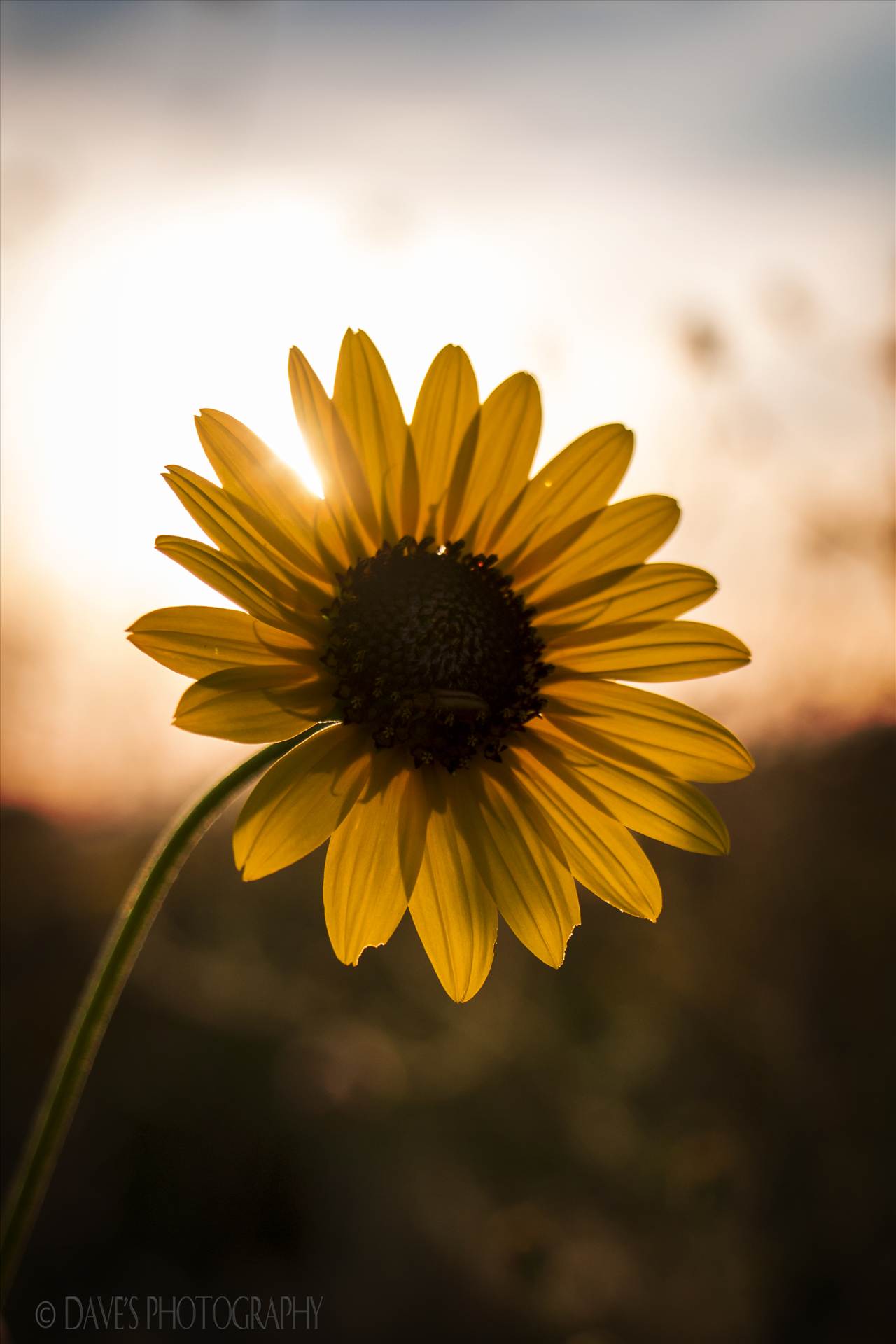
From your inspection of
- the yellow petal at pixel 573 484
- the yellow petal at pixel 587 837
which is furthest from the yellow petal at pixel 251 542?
the yellow petal at pixel 587 837

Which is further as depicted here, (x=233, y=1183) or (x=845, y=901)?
(x=845, y=901)

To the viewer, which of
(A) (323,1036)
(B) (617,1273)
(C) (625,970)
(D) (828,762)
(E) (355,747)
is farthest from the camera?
(D) (828,762)

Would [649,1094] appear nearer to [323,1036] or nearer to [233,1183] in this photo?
[323,1036]

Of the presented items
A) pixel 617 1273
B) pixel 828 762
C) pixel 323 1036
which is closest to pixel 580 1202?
Answer: pixel 617 1273

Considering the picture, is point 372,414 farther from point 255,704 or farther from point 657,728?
point 657,728

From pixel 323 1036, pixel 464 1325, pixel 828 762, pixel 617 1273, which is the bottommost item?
pixel 464 1325

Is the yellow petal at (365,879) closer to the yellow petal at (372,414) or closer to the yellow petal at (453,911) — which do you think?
the yellow petal at (453,911)

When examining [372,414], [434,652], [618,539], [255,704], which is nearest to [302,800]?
[255,704]
